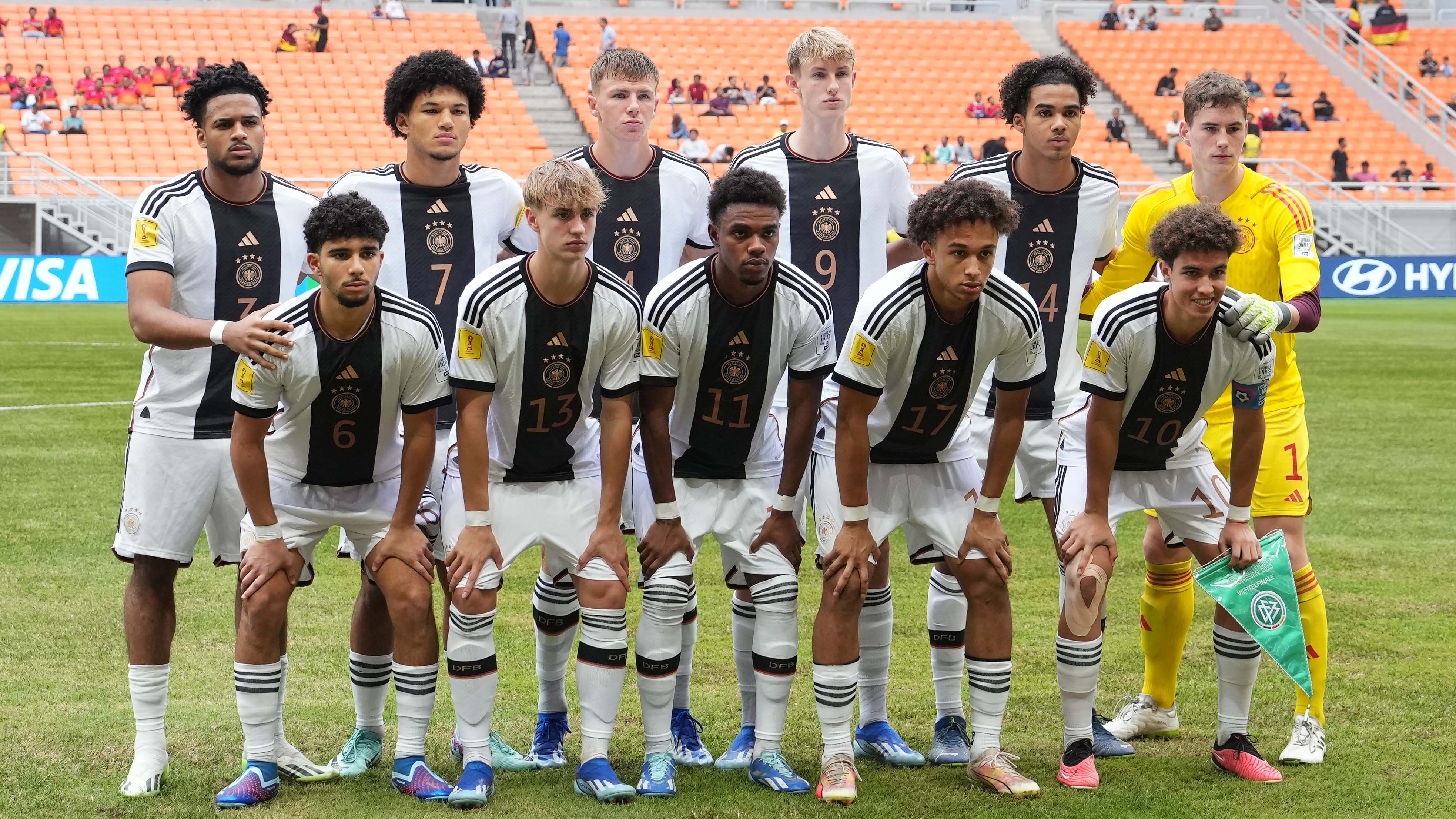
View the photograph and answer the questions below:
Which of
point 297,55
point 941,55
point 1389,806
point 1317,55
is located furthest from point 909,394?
point 1317,55

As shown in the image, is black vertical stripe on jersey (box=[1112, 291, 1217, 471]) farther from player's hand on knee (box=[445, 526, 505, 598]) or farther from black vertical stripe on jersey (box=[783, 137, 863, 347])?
player's hand on knee (box=[445, 526, 505, 598])

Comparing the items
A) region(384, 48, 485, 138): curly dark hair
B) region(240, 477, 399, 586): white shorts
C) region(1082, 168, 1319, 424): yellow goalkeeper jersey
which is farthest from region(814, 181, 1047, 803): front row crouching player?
region(384, 48, 485, 138): curly dark hair

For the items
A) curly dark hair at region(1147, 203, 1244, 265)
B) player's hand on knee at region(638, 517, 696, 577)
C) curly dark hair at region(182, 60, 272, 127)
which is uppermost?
curly dark hair at region(182, 60, 272, 127)

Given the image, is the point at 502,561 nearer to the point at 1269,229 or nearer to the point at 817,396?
the point at 817,396

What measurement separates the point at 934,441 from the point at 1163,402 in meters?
0.80

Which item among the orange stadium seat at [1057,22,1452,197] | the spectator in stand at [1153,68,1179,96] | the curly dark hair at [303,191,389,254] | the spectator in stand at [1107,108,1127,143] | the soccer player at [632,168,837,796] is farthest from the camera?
the spectator in stand at [1153,68,1179,96]

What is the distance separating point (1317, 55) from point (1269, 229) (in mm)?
36194

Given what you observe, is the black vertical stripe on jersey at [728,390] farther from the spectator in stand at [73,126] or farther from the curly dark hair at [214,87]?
the spectator in stand at [73,126]

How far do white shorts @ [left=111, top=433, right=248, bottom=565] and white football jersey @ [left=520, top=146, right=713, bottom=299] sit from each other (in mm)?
1439

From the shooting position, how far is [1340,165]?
30.1 m

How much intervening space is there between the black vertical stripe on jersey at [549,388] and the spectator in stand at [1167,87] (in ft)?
107

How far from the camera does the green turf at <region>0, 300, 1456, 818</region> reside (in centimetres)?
440

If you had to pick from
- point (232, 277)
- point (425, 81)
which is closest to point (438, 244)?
point (425, 81)

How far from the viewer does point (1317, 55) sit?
3709 cm
